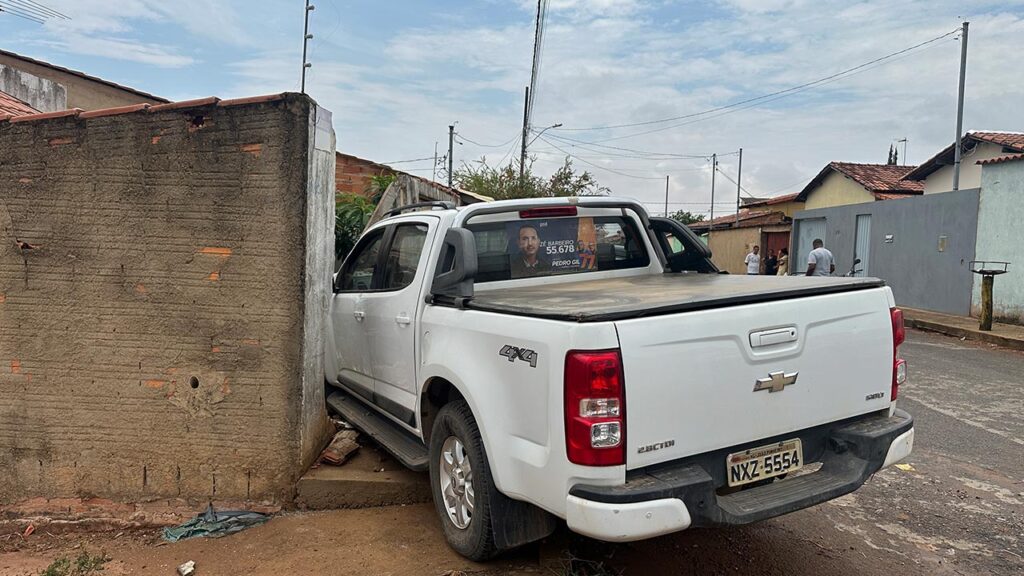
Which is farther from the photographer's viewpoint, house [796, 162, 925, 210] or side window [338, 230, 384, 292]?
house [796, 162, 925, 210]

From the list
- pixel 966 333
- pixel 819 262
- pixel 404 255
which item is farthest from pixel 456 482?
pixel 819 262

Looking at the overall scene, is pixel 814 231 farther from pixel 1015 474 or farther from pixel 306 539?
pixel 306 539

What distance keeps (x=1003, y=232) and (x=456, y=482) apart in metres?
13.7

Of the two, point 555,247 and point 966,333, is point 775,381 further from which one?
point 966,333

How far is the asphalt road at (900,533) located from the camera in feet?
11.4

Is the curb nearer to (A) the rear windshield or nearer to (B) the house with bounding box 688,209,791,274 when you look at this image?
(A) the rear windshield

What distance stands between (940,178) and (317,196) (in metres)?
22.2

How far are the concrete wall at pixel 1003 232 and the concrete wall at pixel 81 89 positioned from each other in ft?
54.2

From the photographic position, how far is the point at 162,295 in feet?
13.9

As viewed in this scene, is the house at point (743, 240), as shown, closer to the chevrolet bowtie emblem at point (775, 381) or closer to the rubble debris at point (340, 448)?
the rubble debris at point (340, 448)

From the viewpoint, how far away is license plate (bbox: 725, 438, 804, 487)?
2.89 m

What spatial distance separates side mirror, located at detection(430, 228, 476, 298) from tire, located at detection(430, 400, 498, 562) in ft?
1.87

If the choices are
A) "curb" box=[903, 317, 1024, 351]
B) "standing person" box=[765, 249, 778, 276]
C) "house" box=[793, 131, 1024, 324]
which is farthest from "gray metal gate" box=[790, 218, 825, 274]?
"curb" box=[903, 317, 1024, 351]

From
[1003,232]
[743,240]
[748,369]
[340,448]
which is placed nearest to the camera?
[748,369]
